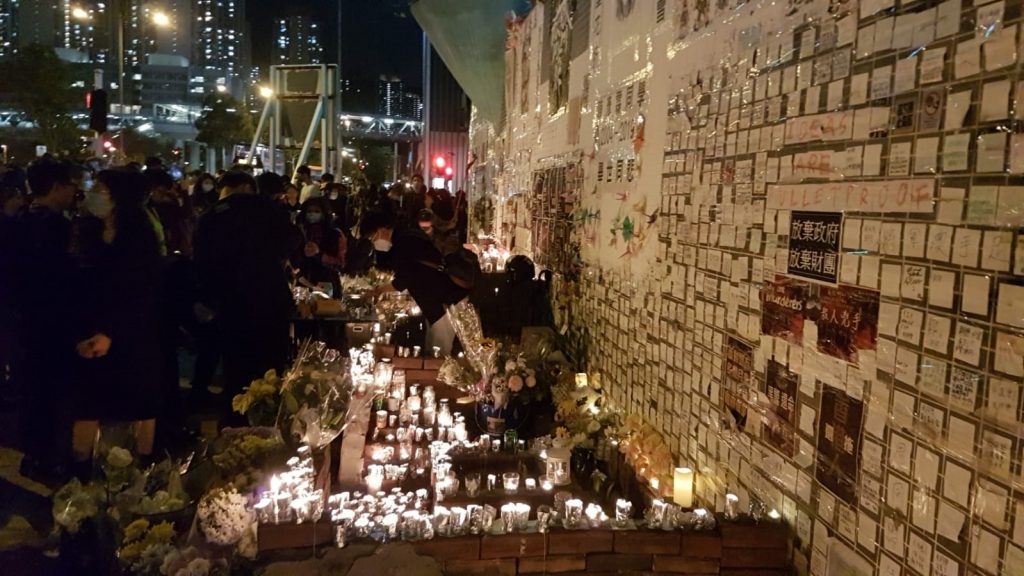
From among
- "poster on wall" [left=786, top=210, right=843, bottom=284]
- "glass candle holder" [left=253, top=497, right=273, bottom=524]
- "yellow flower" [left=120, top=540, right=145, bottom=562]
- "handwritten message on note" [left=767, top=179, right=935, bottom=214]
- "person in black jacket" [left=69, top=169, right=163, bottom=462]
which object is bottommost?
"yellow flower" [left=120, top=540, right=145, bottom=562]

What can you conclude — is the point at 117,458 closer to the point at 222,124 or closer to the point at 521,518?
the point at 521,518

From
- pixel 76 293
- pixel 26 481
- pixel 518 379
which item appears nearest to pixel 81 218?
pixel 76 293

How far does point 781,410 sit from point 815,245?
0.72m

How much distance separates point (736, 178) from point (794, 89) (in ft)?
1.94

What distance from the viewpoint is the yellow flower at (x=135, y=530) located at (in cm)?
325

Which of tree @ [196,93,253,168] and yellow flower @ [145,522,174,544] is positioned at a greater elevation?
tree @ [196,93,253,168]

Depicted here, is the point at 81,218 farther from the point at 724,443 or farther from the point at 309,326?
the point at 724,443

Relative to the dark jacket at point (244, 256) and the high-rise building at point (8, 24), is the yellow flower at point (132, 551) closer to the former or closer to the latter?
the dark jacket at point (244, 256)

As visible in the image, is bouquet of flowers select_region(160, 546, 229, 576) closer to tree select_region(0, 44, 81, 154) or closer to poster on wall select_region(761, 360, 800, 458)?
poster on wall select_region(761, 360, 800, 458)

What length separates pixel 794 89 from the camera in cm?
295

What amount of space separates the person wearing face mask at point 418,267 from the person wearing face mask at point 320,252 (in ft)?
4.80

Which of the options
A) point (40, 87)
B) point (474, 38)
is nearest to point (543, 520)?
point (474, 38)

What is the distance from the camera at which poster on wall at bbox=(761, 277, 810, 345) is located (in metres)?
2.88

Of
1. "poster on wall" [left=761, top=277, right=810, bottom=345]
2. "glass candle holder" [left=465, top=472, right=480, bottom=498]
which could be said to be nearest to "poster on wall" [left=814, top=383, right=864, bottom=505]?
"poster on wall" [left=761, top=277, right=810, bottom=345]
